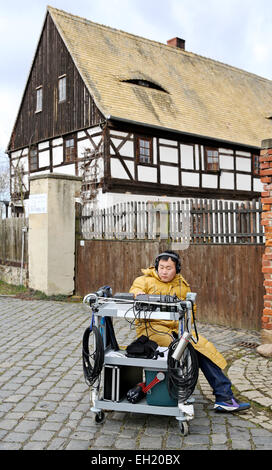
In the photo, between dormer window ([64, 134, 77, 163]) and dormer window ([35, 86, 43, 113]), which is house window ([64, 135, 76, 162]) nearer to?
dormer window ([64, 134, 77, 163])

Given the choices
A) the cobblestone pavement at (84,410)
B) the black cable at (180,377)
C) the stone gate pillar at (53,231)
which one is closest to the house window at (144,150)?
the stone gate pillar at (53,231)

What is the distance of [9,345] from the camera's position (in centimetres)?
658

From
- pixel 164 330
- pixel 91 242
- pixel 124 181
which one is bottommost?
pixel 164 330

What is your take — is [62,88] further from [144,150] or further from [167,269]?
[167,269]

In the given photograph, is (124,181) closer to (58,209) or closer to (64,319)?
(58,209)

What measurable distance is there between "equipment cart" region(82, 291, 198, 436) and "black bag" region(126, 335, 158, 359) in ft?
0.14

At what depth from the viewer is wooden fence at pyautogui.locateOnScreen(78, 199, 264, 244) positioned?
7406 millimetres

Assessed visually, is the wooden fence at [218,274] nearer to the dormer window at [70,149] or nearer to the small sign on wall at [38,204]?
the small sign on wall at [38,204]

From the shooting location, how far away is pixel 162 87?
72.5 ft

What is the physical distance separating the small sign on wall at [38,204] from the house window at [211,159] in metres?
12.5

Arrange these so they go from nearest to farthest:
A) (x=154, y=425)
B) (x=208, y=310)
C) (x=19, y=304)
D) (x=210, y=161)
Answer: (x=154, y=425) → (x=208, y=310) → (x=19, y=304) → (x=210, y=161)

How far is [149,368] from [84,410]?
2.94ft
